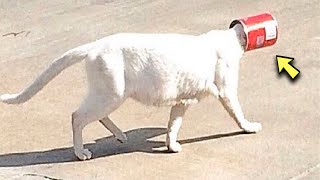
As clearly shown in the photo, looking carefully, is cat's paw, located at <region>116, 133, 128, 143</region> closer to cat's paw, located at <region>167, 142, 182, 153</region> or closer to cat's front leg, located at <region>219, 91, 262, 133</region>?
cat's paw, located at <region>167, 142, 182, 153</region>

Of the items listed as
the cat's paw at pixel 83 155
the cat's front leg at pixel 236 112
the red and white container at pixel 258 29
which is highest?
the red and white container at pixel 258 29

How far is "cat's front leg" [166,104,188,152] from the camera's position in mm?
4902

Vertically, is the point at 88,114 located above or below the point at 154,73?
below

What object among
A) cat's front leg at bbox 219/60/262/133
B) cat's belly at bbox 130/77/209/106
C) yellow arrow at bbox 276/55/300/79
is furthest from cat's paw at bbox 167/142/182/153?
yellow arrow at bbox 276/55/300/79

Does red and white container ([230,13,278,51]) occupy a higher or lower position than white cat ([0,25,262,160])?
higher

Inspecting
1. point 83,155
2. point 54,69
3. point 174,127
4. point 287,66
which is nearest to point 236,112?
point 174,127

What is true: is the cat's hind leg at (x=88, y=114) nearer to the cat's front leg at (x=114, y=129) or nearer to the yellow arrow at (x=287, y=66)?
the cat's front leg at (x=114, y=129)

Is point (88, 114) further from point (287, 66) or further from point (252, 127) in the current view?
point (287, 66)

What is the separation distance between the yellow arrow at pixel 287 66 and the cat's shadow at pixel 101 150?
1.03m

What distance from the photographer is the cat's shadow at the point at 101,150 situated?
192 inches

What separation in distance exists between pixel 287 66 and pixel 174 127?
62.2 inches

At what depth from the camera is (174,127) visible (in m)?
4.93

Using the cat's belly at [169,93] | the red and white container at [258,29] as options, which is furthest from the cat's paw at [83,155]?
the red and white container at [258,29]

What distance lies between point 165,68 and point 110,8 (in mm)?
3452
